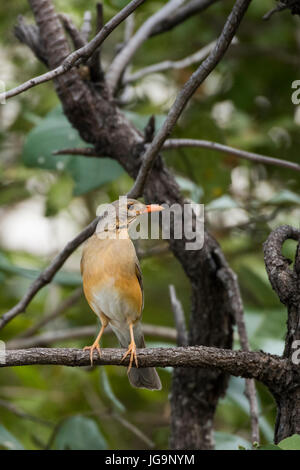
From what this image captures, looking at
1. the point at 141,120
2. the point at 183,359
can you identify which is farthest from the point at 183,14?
the point at 183,359

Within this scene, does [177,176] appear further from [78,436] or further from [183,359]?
[183,359]

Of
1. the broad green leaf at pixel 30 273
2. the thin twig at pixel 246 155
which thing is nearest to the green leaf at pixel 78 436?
the broad green leaf at pixel 30 273

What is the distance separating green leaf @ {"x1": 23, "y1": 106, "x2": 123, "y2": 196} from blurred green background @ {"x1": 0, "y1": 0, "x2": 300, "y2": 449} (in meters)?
0.08

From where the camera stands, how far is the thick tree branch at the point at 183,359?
6.18 feet

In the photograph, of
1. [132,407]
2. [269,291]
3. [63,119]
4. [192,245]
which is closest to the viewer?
[192,245]

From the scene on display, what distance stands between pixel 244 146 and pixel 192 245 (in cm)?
212

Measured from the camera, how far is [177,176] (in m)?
3.97

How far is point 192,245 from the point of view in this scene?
2814 mm

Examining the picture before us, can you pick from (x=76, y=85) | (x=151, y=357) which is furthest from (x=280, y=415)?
(x=76, y=85)

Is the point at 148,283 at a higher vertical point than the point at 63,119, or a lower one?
lower

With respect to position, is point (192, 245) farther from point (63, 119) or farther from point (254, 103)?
point (254, 103)

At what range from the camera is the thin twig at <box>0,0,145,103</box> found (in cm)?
190

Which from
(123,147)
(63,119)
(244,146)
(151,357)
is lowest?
(151,357)
